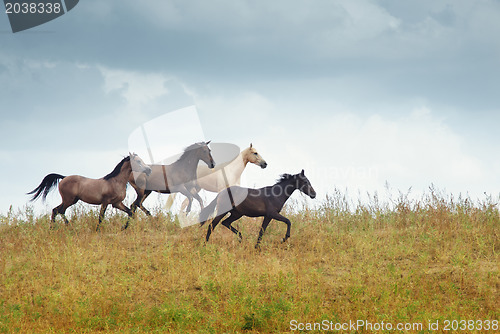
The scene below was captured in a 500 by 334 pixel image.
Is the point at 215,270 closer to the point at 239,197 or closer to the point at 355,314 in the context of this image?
the point at 239,197

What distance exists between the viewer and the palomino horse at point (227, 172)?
17.3 meters

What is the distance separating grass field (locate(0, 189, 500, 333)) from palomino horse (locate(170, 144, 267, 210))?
2.67m

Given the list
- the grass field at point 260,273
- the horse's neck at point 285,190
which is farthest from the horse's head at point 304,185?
the grass field at point 260,273

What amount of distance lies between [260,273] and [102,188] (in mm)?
6310

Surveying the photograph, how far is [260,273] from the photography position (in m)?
10.5

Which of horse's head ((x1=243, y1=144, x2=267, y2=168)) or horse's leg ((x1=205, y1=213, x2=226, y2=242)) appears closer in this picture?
horse's leg ((x1=205, y1=213, x2=226, y2=242))

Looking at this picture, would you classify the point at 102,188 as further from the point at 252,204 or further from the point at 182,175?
the point at 252,204

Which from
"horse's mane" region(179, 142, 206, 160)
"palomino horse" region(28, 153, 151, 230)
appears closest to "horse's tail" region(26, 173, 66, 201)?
"palomino horse" region(28, 153, 151, 230)

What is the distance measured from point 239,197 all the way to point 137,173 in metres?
4.45

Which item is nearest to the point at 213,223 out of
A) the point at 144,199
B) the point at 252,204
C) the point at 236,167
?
the point at 252,204

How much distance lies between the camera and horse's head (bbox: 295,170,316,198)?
12844 millimetres

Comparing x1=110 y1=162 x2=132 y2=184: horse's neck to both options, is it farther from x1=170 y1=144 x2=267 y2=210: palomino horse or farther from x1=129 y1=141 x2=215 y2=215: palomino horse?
x1=170 y1=144 x2=267 y2=210: palomino horse

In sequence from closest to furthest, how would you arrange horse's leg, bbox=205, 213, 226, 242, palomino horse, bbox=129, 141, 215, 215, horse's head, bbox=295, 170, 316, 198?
1. horse's leg, bbox=205, 213, 226, 242
2. horse's head, bbox=295, 170, 316, 198
3. palomino horse, bbox=129, 141, 215, 215

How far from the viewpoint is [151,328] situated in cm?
877
